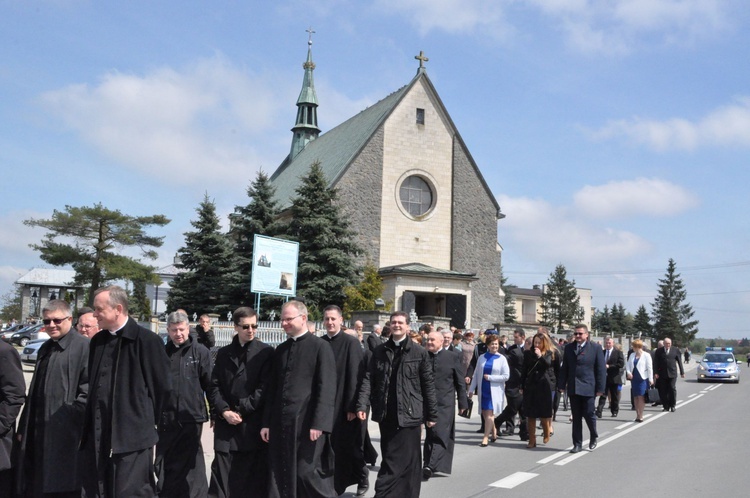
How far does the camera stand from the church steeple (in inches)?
2431

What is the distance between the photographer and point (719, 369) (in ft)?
102

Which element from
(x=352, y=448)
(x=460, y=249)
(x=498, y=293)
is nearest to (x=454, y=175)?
(x=460, y=249)

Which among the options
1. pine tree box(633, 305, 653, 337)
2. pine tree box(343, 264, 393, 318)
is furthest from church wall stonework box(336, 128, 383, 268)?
pine tree box(633, 305, 653, 337)

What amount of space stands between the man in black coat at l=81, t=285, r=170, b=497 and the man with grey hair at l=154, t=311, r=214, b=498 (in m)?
1.50

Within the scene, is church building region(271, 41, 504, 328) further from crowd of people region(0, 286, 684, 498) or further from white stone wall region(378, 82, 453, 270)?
crowd of people region(0, 286, 684, 498)

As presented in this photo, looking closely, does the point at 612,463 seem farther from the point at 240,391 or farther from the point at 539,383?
the point at 240,391

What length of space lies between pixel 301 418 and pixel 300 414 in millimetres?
39

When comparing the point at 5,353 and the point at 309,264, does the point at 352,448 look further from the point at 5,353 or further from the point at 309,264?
the point at 309,264

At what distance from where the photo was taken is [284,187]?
49281 millimetres

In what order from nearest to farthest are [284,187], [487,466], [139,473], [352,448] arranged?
[139,473]
[352,448]
[487,466]
[284,187]

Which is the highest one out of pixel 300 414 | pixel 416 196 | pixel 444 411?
pixel 416 196

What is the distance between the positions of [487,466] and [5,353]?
6389mm

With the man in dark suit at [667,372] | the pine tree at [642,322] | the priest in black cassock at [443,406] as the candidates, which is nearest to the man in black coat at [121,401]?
the priest in black cassock at [443,406]

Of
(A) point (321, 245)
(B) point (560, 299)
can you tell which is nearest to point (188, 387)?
(A) point (321, 245)
